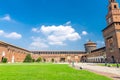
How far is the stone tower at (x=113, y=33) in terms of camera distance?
4872 centimetres

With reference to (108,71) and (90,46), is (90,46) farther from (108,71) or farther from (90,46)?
(108,71)

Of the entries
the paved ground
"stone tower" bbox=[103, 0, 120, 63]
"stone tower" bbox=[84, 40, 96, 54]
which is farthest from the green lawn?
"stone tower" bbox=[84, 40, 96, 54]

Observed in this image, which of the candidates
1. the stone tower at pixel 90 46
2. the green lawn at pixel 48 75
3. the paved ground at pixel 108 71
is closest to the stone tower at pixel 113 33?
the paved ground at pixel 108 71

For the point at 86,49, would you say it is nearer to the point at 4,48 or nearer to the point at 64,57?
the point at 64,57

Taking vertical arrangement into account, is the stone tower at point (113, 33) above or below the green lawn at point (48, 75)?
above

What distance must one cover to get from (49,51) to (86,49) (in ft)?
85.6

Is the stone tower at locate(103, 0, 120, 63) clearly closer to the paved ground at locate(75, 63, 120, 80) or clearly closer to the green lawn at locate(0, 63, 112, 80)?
the paved ground at locate(75, 63, 120, 80)

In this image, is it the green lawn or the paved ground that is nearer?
the green lawn

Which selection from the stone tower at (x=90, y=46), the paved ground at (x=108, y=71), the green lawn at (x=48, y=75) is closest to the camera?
the green lawn at (x=48, y=75)

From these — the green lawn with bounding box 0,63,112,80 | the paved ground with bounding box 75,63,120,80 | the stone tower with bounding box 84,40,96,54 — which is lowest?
the paved ground with bounding box 75,63,120,80

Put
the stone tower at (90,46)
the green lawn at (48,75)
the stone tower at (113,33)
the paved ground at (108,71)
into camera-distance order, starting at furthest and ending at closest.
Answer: the stone tower at (90,46), the stone tower at (113,33), the paved ground at (108,71), the green lawn at (48,75)

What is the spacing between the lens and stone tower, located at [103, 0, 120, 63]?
160 feet

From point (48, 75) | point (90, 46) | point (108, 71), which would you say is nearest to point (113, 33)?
point (108, 71)

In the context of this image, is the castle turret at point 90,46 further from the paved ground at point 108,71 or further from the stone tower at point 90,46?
the paved ground at point 108,71
